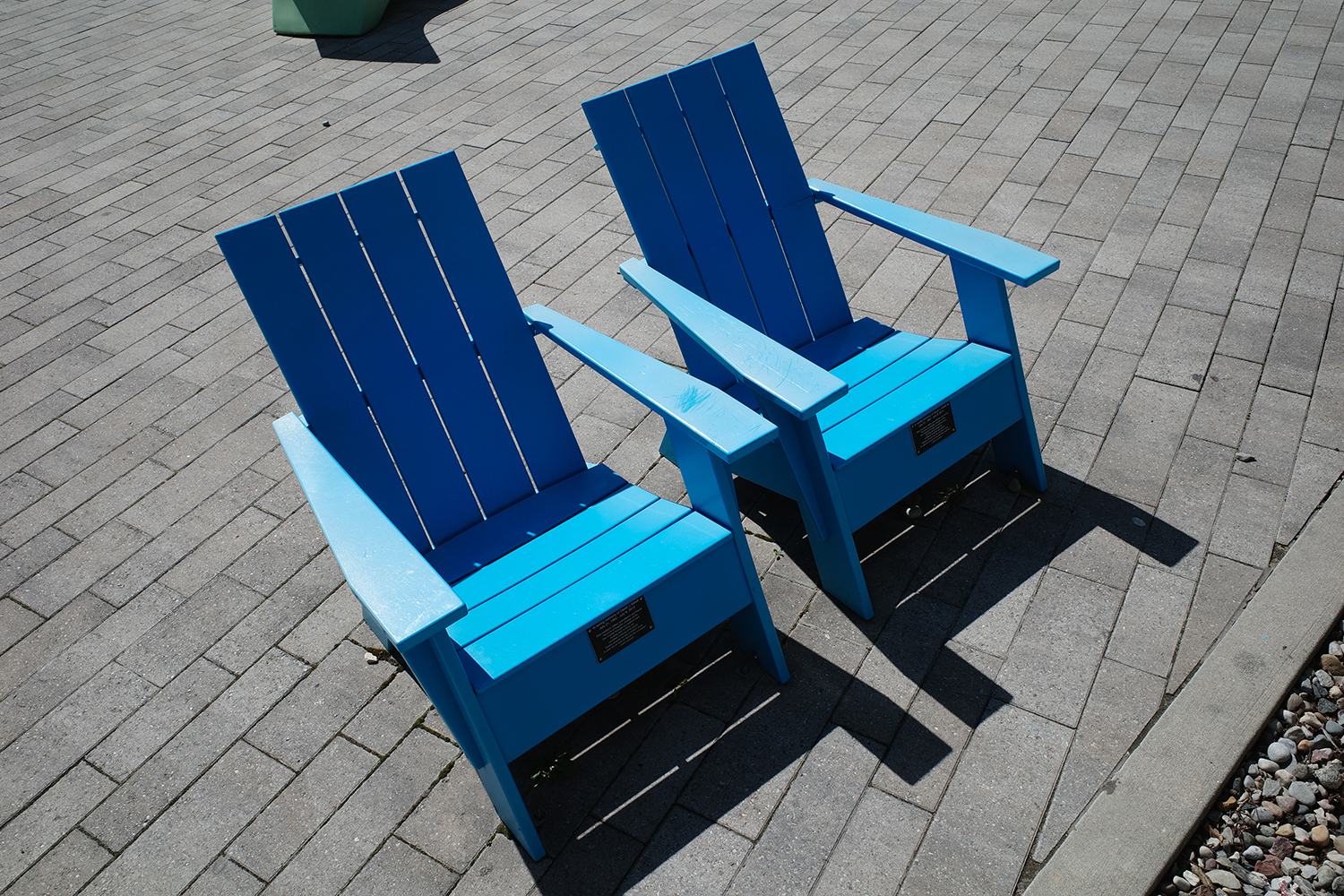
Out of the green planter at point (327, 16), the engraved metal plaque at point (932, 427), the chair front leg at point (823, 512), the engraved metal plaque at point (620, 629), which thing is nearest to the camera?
the engraved metal plaque at point (620, 629)

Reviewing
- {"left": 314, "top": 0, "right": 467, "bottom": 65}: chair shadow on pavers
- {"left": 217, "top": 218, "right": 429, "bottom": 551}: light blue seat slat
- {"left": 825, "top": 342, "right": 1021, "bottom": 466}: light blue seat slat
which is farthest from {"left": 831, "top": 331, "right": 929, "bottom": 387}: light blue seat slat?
{"left": 314, "top": 0, "right": 467, "bottom": 65}: chair shadow on pavers

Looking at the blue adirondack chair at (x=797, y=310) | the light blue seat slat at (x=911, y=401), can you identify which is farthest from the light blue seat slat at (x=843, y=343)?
the light blue seat slat at (x=911, y=401)

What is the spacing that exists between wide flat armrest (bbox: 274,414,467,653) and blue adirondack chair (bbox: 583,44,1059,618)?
907 millimetres

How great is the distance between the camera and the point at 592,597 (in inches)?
86.0

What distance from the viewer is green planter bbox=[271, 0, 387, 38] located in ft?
24.4

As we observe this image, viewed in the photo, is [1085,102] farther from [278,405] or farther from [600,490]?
[278,405]

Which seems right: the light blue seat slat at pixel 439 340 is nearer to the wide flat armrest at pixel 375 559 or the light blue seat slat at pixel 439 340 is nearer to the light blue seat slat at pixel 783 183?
the wide flat armrest at pixel 375 559

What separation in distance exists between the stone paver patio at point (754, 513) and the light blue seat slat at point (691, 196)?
65 centimetres

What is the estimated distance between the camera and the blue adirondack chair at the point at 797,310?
2506 millimetres

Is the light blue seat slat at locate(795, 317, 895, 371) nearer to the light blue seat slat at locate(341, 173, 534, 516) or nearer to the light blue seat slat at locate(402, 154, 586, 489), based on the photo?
the light blue seat slat at locate(402, 154, 586, 489)

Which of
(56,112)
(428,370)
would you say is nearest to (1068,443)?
(428,370)

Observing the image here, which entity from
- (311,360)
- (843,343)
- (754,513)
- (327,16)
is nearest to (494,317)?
(311,360)

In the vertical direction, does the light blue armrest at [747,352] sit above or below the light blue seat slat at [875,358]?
above

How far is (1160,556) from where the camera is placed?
2.72 meters
